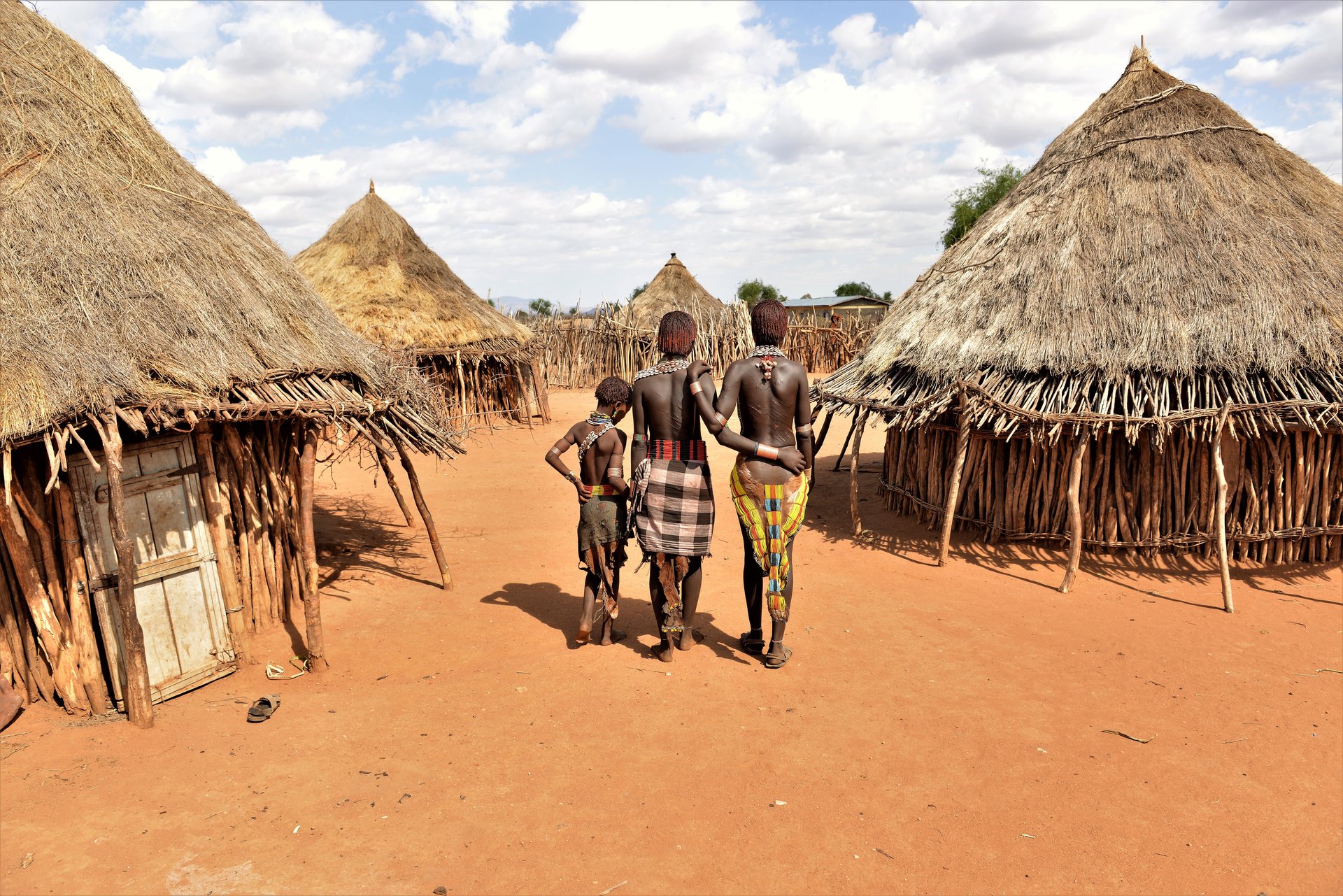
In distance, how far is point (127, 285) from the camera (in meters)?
4.72

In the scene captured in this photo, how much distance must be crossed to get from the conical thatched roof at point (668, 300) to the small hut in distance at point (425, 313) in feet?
22.7

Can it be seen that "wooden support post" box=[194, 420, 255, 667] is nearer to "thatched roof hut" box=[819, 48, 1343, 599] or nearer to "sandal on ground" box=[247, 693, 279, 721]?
"sandal on ground" box=[247, 693, 279, 721]

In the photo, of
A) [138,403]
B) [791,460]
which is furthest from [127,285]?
[791,460]

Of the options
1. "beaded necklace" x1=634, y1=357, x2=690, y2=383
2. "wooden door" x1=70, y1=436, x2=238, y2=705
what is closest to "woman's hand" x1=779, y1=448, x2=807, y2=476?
"beaded necklace" x1=634, y1=357, x2=690, y2=383

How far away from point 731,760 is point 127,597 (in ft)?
10.1

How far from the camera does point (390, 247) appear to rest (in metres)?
14.7

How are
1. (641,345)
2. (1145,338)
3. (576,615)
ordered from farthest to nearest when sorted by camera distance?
(641,345) < (1145,338) < (576,615)

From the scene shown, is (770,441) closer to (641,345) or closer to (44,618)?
(44,618)

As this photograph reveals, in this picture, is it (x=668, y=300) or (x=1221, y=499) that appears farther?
(x=668, y=300)

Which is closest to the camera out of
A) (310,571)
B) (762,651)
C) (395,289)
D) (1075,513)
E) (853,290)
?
(310,571)

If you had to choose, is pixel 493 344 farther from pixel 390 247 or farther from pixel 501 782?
pixel 501 782

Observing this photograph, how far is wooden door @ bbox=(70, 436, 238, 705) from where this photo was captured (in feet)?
14.2

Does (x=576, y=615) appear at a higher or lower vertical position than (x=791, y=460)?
lower

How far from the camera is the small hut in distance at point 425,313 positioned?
1370 centimetres
